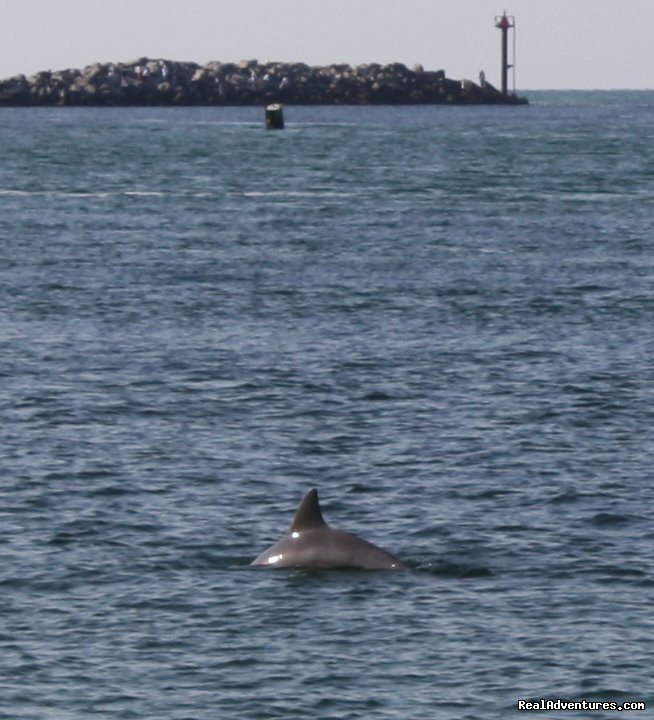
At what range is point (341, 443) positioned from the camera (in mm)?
34000

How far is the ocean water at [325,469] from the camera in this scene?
22328 mm

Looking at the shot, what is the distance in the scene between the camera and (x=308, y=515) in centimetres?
2569

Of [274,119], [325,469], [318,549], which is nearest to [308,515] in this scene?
[318,549]

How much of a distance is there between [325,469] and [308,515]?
630 cm

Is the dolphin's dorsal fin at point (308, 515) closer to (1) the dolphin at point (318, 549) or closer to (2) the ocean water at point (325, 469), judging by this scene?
(1) the dolphin at point (318, 549)

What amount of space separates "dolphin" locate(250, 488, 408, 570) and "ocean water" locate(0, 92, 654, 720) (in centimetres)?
24

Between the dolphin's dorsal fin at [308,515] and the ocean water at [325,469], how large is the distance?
779mm

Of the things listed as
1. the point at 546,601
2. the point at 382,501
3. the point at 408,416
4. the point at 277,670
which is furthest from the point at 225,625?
the point at 408,416

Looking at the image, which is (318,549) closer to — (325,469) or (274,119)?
(325,469)

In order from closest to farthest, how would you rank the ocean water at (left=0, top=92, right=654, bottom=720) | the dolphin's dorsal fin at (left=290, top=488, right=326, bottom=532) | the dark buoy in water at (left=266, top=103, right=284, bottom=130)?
the ocean water at (left=0, top=92, right=654, bottom=720) < the dolphin's dorsal fin at (left=290, top=488, right=326, bottom=532) < the dark buoy in water at (left=266, top=103, right=284, bottom=130)

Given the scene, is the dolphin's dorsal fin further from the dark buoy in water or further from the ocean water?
the dark buoy in water

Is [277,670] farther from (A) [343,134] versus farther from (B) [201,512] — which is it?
(A) [343,134]

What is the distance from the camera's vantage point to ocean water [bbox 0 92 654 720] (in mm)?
22328

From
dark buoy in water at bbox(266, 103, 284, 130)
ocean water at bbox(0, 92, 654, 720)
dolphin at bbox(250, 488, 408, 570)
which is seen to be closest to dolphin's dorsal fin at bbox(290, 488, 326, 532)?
dolphin at bbox(250, 488, 408, 570)
